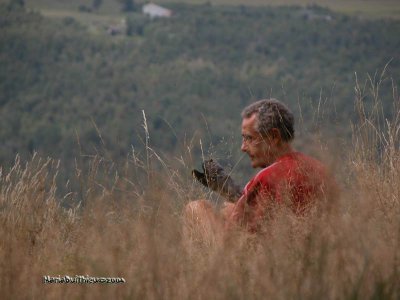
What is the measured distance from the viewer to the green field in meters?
106

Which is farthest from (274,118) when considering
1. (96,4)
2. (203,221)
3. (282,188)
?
(96,4)

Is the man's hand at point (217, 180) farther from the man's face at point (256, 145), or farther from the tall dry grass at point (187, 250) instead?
the tall dry grass at point (187, 250)

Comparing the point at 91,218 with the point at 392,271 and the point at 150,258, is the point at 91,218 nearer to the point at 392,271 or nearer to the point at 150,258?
the point at 150,258

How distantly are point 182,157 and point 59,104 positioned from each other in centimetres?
8063

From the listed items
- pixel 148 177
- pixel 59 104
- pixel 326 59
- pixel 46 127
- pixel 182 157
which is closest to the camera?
pixel 148 177

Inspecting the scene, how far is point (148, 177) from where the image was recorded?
388 centimetres

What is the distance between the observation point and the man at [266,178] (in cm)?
407

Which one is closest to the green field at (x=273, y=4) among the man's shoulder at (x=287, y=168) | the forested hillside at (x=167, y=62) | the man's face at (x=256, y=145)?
the forested hillside at (x=167, y=62)

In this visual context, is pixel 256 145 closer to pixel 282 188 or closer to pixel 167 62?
pixel 282 188

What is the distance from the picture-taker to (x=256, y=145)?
15.6 ft

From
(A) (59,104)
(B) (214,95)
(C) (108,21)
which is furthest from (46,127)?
(C) (108,21)

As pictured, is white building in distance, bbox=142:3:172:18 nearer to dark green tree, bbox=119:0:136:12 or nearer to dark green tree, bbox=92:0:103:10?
dark green tree, bbox=119:0:136:12

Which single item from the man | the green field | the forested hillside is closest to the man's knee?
the man

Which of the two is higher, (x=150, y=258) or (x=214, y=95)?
(x=150, y=258)
